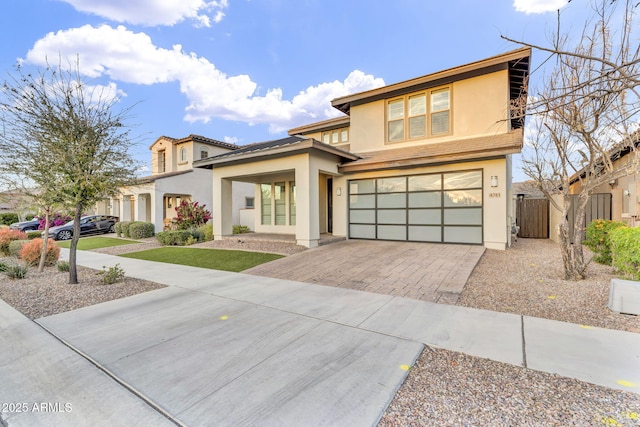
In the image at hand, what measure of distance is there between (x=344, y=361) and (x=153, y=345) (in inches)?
90.8

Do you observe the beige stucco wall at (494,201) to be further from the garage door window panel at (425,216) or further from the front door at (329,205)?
the front door at (329,205)

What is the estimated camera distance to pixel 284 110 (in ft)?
103

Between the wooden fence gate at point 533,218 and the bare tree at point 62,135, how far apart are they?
52.4ft

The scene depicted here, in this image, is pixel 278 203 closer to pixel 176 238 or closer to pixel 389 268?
pixel 176 238

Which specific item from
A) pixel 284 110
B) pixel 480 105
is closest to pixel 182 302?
pixel 480 105

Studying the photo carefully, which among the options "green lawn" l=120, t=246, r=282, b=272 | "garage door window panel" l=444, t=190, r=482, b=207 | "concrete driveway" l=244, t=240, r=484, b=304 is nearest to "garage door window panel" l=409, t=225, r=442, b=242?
"concrete driveway" l=244, t=240, r=484, b=304

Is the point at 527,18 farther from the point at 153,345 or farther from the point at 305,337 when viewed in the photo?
the point at 153,345

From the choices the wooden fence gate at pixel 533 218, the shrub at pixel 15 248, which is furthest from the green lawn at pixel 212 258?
the wooden fence gate at pixel 533 218

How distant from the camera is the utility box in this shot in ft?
13.5

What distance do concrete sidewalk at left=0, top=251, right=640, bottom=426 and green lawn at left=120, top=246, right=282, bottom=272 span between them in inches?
126

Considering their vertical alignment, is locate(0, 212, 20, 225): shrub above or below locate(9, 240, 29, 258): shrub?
above

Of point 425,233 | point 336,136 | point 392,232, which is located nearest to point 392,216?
point 392,232

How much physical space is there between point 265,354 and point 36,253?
9332mm

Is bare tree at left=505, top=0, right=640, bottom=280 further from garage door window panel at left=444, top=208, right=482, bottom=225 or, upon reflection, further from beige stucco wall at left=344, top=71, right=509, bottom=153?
beige stucco wall at left=344, top=71, right=509, bottom=153
